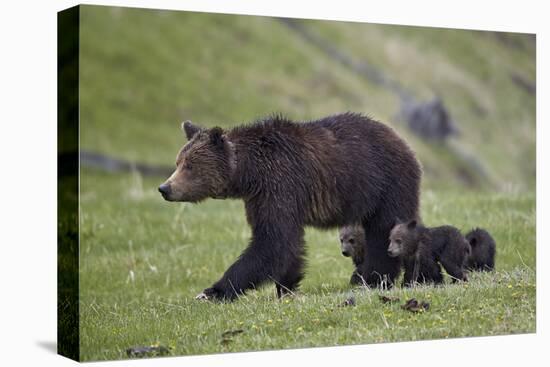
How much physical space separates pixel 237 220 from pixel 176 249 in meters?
2.00

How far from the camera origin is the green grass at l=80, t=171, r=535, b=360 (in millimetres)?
10094

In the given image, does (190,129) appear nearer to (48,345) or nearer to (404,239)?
(404,239)

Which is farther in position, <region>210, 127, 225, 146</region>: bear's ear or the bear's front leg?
<region>210, 127, 225, 146</region>: bear's ear

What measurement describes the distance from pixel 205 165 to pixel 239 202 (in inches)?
306

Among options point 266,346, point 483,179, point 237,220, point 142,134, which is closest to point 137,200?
point 237,220

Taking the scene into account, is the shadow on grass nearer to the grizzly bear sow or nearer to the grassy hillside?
the grizzly bear sow

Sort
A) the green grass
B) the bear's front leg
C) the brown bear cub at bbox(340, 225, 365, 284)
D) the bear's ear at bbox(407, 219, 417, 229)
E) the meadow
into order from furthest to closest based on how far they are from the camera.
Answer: the brown bear cub at bbox(340, 225, 365, 284) → the bear's ear at bbox(407, 219, 417, 229) → the bear's front leg → the meadow → the green grass

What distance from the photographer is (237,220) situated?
654 inches

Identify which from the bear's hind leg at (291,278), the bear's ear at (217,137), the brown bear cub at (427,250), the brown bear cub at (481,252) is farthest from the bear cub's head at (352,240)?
the bear's ear at (217,137)

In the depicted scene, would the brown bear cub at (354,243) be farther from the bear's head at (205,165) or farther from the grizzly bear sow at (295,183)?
the bear's head at (205,165)

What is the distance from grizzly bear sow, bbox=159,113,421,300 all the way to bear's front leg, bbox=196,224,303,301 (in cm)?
1

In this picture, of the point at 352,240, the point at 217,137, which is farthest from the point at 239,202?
the point at 217,137

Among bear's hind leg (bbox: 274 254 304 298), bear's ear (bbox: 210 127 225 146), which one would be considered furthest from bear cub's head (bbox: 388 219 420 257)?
bear's ear (bbox: 210 127 225 146)

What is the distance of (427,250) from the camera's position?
37.5 ft
